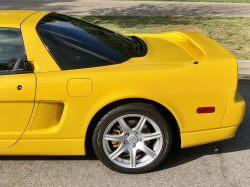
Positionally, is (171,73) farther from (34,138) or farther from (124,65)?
(34,138)

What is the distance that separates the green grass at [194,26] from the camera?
779 cm

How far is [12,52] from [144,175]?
1.67 meters

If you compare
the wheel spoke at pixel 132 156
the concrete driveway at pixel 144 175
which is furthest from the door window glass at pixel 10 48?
the wheel spoke at pixel 132 156

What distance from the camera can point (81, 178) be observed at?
9.61 feet

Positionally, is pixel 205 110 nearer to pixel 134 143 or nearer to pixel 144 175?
pixel 134 143

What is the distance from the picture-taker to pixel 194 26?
905cm

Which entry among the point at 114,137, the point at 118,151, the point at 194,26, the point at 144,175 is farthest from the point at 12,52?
the point at 194,26

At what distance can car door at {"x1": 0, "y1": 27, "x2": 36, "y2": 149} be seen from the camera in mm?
2648

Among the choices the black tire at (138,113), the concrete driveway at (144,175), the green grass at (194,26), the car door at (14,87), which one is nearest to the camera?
the car door at (14,87)

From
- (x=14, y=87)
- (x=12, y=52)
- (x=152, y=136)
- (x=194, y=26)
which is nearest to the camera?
(x=14, y=87)

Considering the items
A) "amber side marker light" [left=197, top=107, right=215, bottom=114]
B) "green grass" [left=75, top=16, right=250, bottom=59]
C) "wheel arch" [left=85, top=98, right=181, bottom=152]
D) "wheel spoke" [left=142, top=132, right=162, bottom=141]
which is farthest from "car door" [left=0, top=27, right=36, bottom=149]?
"green grass" [left=75, top=16, right=250, bottom=59]

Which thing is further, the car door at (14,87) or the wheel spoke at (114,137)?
the wheel spoke at (114,137)

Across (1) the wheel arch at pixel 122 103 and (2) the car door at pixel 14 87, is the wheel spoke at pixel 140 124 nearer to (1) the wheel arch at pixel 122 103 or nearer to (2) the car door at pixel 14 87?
(1) the wheel arch at pixel 122 103

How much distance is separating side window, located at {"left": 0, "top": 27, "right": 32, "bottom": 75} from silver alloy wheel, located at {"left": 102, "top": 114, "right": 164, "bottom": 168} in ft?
3.14
